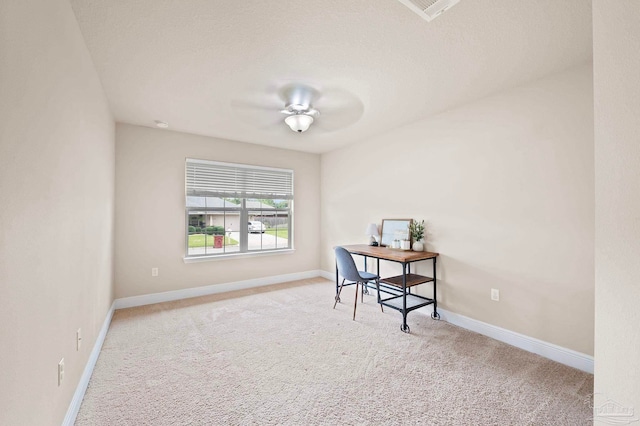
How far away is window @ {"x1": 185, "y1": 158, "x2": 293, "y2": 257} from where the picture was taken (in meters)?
4.21

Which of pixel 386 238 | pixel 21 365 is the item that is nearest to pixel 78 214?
pixel 21 365

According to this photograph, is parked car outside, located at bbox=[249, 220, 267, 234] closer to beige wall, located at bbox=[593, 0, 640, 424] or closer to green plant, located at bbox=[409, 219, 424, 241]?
green plant, located at bbox=[409, 219, 424, 241]

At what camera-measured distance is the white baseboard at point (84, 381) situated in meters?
1.62

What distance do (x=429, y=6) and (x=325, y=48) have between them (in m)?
0.74

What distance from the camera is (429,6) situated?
158cm

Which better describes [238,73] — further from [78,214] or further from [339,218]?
[339,218]

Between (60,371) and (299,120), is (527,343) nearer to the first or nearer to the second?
(299,120)

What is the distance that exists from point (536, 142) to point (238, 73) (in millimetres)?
2761

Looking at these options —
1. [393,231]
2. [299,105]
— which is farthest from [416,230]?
[299,105]

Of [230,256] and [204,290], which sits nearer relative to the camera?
[204,290]

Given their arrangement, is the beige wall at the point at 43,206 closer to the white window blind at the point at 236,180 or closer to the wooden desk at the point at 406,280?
the white window blind at the point at 236,180

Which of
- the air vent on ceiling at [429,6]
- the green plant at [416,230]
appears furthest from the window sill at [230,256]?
the air vent on ceiling at [429,6]

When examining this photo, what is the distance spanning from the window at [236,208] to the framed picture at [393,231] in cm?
190

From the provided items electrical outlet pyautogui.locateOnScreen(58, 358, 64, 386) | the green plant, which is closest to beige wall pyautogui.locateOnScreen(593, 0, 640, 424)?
the green plant
